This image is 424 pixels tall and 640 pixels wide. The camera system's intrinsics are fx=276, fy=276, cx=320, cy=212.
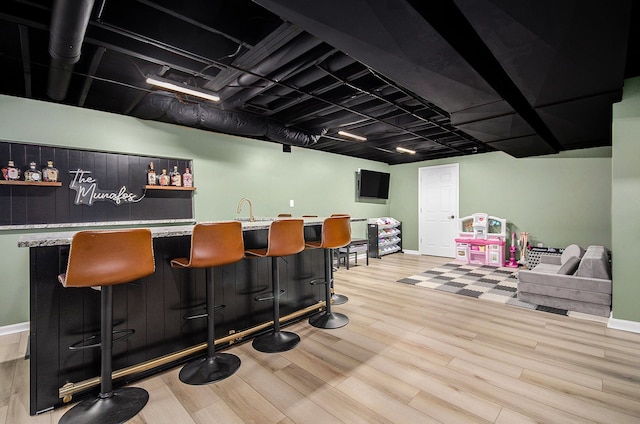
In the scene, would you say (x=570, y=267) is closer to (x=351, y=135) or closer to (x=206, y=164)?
(x=351, y=135)

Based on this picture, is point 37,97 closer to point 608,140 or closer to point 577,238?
point 608,140

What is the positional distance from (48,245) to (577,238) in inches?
322

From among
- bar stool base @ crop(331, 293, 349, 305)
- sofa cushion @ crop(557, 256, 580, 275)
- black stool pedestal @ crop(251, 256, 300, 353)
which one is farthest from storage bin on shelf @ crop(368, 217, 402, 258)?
black stool pedestal @ crop(251, 256, 300, 353)

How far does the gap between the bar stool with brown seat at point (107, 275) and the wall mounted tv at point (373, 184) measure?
6371mm

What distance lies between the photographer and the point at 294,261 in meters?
3.40

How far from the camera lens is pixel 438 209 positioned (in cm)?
780

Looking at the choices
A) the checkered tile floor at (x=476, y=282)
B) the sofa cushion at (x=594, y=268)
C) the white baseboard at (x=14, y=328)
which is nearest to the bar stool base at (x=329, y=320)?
the checkered tile floor at (x=476, y=282)

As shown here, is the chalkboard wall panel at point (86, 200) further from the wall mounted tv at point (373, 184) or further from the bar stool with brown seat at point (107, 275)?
the wall mounted tv at point (373, 184)

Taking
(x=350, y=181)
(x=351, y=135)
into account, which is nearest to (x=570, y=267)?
(x=351, y=135)

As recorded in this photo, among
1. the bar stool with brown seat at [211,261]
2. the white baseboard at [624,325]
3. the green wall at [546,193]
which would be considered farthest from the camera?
the green wall at [546,193]

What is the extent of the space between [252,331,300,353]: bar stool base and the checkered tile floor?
9.36 ft

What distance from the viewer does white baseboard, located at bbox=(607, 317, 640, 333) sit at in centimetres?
303

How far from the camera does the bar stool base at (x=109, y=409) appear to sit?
175 centimetres

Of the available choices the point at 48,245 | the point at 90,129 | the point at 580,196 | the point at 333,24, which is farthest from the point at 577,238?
the point at 90,129
